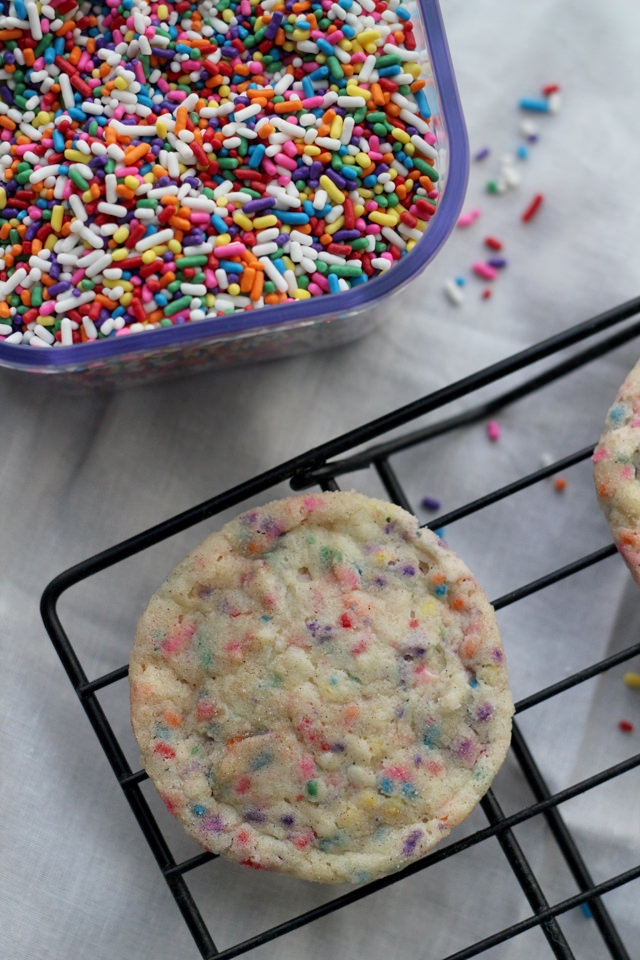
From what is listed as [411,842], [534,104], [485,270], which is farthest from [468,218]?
[411,842]

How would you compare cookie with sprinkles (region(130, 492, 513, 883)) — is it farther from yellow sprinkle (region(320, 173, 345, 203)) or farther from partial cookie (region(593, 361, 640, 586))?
yellow sprinkle (region(320, 173, 345, 203))

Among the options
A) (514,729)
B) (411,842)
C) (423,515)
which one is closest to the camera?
(411,842)

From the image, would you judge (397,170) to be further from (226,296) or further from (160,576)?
(160,576)

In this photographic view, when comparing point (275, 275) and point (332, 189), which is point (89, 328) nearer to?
point (275, 275)

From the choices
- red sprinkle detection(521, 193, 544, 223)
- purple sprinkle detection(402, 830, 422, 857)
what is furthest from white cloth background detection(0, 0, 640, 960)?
purple sprinkle detection(402, 830, 422, 857)

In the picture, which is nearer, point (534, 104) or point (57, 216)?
point (57, 216)

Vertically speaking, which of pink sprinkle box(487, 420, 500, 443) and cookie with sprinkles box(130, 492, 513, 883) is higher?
pink sprinkle box(487, 420, 500, 443)
